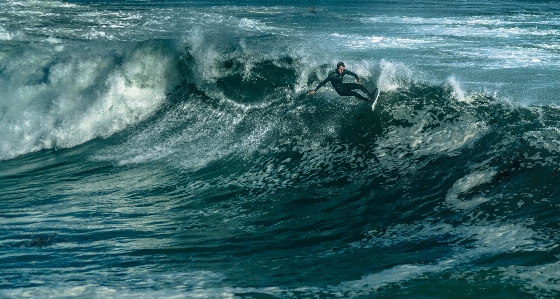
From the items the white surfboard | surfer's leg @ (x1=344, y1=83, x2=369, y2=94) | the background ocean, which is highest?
surfer's leg @ (x1=344, y1=83, x2=369, y2=94)

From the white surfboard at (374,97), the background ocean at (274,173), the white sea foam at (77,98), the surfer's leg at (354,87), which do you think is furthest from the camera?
the white sea foam at (77,98)

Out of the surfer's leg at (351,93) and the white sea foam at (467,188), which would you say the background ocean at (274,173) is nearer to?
the white sea foam at (467,188)

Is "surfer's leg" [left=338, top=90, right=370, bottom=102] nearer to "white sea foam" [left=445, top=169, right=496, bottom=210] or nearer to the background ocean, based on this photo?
the background ocean

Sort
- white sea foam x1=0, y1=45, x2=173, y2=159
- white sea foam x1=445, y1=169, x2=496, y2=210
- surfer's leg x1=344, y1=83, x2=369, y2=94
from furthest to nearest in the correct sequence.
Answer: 1. white sea foam x1=0, y1=45, x2=173, y2=159
2. surfer's leg x1=344, y1=83, x2=369, y2=94
3. white sea foam x1=445, y1=169, x2=496, y2=210

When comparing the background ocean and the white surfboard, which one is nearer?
the background ocean

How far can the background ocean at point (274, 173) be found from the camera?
7605mm

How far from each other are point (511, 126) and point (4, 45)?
70.8ft

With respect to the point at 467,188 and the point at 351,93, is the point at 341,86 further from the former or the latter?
the point at 467,188

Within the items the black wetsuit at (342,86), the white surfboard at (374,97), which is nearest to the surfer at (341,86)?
the black wetsuit at (342,86)

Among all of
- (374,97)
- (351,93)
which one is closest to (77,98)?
(351,93)

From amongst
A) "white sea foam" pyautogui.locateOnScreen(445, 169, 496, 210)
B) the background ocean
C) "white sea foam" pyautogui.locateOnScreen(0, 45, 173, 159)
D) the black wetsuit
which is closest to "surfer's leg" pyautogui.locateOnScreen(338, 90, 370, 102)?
the black wetsuit

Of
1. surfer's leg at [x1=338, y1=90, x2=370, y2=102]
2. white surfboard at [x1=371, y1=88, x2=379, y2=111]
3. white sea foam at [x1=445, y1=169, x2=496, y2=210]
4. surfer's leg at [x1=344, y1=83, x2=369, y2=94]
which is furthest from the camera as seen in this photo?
surfer's leg at [x1=338, y1=90, x2=370, y2=102]

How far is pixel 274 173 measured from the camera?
12.7 meters

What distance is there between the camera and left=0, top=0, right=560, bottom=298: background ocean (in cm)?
761
